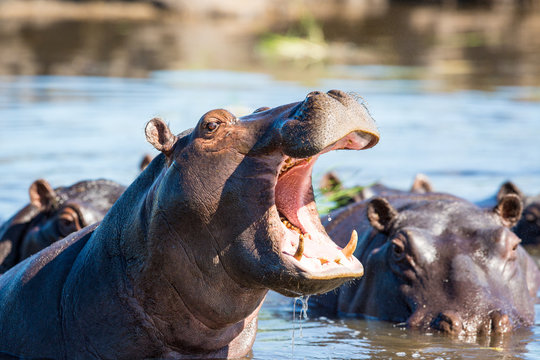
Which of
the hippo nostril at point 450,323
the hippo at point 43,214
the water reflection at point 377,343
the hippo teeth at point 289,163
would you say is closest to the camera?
the hippo teeth at point 289,163

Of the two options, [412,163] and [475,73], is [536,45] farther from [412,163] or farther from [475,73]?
[412,163]

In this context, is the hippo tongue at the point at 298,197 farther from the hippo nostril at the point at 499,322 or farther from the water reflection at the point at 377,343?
the hippo nostril at the point at 499,322

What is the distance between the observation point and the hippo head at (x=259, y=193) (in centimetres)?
377

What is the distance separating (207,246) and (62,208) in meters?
3.07

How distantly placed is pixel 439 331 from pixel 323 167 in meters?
7.78

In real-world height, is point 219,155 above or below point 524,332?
above

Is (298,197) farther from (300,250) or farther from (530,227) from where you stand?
(530,227)

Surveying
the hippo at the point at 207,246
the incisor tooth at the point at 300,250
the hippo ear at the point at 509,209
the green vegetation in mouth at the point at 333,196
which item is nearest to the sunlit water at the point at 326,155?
the green vegetation in mouth at the point at 333,196

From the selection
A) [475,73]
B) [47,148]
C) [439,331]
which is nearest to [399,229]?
[439,331]

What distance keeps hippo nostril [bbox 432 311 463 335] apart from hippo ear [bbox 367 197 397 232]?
2.78 feet

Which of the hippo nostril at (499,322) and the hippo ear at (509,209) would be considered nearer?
the hippo nostril at (499,322)

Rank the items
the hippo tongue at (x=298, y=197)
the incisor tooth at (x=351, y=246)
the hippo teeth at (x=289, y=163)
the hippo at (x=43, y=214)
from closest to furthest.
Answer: the incisor tooth at (x=351, y=246) → the hippo teeth at (x=289, y=163) → the hippo tongue at (x=298, y=197) → the hippo at (x=43, y=214)

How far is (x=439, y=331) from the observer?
5945 millimetres

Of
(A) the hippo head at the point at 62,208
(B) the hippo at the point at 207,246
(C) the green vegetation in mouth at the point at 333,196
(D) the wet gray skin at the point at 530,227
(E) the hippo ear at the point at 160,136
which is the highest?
(E) the hippo ear at the point at 160,136
